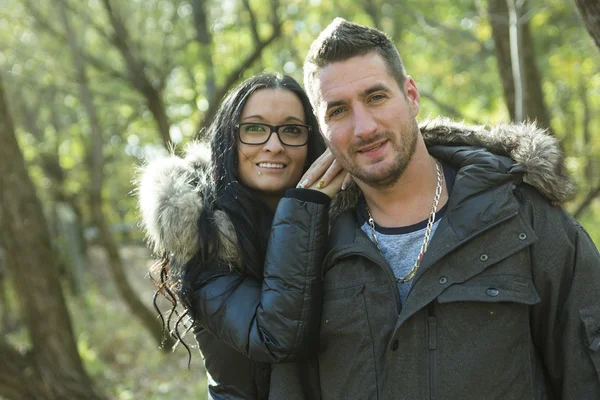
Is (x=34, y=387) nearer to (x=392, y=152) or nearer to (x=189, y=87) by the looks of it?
(x=392, y=152)

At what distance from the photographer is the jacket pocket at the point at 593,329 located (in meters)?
2.26

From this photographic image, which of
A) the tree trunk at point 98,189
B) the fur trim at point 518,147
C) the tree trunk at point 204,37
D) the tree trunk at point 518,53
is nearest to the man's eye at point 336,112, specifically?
the fur trim at point 518,147

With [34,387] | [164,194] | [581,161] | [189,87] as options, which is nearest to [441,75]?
[581,161]

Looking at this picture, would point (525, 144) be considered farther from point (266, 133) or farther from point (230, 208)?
point (230, 208)

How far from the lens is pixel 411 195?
106 inches

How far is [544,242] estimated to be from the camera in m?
2.38

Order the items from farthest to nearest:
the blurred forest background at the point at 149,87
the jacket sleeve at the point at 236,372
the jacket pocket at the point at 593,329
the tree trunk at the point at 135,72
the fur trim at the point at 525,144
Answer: the tree trunk at the point at 135,72
the blurred forest background at the point at 149,87
the jacket sleeve at the point at 236,372
the fur trim at the point at 525,144
the jacket pocket at the point at 593,329

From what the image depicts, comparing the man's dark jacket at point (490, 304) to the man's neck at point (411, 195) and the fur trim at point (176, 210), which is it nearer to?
the man's neck at point (411, 195)

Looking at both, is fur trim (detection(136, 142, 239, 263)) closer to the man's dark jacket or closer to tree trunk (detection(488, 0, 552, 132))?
the man's dark jacket

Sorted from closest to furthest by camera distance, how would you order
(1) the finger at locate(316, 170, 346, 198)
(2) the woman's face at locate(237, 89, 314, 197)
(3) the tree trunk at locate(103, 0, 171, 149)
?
(1) the finger at locate(316, 170, 346, 198)
(2) the woman's face at locate(237, 89, 314, 197)
(3) the tree trunk at locate(103, 0, 171, 149)

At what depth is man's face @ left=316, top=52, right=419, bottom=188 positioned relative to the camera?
262 centimetres

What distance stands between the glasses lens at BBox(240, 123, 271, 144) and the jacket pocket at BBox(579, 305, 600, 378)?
5.58ft

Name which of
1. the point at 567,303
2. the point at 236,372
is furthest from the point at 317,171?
the point at 567,303

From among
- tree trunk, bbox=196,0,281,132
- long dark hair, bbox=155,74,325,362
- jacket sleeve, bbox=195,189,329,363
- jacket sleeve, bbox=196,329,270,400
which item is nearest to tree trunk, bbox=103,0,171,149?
tree trunk, bbox=196,0,281,132
